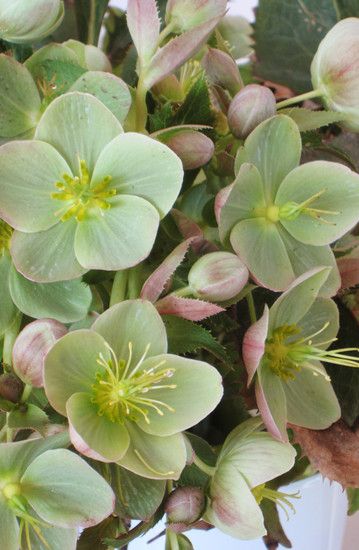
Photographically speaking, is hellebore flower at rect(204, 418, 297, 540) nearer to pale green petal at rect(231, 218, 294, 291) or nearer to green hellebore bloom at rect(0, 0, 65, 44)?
pale green petal at rect(231, 218, 294, 291)

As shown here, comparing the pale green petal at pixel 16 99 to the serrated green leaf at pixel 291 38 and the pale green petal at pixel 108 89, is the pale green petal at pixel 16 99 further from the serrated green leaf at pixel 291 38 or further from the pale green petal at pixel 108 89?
the serrated green leaf at pixel 291 38

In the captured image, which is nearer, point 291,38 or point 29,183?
point 29,183

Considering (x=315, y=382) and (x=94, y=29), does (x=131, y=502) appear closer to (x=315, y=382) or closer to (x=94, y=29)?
(x=315, y=382)

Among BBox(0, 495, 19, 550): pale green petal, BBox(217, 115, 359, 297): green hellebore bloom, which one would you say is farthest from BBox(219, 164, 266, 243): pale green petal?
BBox(0, 495, 19, 550): pale green petal

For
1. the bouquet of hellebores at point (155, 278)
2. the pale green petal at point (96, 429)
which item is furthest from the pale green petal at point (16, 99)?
the pale green petal at point (96, 429)

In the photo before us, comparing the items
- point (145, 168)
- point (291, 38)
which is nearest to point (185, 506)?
point (145, 168)

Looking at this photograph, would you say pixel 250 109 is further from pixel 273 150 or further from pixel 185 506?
pixel 185 506
